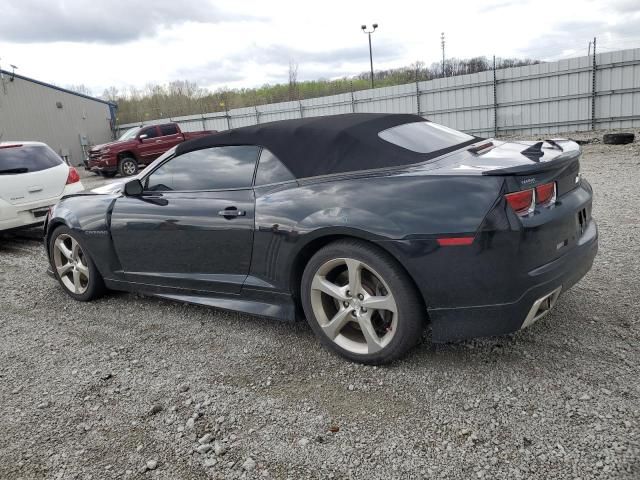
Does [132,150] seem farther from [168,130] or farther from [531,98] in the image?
[531,98]

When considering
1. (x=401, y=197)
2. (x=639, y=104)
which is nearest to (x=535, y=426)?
(x=401, y=197)

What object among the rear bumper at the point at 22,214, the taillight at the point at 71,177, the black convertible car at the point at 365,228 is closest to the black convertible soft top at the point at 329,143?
the black convertible car at the point at 365,228

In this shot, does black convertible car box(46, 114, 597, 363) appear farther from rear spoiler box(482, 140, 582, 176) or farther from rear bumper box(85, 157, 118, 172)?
rear bumper box(85, 157, 118, 172)

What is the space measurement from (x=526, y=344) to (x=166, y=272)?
2570 millimetres

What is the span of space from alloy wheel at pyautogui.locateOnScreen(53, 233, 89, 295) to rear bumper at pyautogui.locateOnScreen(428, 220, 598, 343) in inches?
128

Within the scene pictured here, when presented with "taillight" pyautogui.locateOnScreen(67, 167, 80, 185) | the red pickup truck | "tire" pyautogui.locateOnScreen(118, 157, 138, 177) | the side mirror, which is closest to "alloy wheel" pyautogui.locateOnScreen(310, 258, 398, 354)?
the side mirror

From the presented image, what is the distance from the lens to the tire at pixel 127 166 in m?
18.3

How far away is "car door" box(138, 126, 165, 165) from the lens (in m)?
18.6

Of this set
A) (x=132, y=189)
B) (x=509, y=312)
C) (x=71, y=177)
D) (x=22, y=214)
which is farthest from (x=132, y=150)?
(x=509, y=312)

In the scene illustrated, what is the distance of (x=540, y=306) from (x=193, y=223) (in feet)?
7.47

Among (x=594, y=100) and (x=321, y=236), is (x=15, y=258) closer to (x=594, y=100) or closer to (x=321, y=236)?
(x=321, y=236)

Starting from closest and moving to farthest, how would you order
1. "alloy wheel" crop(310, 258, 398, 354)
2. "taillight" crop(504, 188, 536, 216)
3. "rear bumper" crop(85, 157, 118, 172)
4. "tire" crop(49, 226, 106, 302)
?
"taillight" crop(504, 188, 536, 216) < "alloy wheel" crop(310, 258, 398, 354) < "tire" crop(49, 226, 106, 302) < "rear bumper" crop(85, 157, 118, 172)

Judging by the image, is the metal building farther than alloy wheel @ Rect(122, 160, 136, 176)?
Yes

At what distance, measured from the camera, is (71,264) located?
4719 mm
